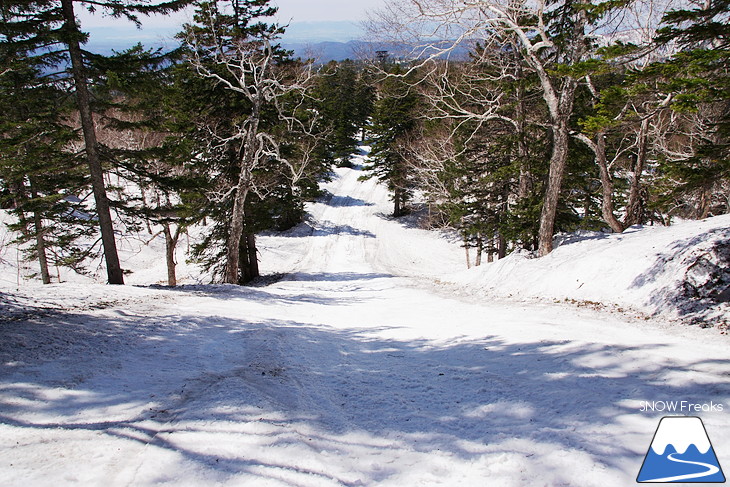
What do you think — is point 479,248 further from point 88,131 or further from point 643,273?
point 88,131

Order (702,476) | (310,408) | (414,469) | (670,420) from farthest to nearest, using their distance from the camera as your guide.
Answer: (310,408), (670,420), (414,469), (702,476)

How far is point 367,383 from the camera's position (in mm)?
4273

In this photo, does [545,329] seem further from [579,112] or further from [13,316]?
[579,112]

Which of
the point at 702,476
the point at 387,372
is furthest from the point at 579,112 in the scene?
the point at 702,476

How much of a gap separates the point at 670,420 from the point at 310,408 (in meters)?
2.96

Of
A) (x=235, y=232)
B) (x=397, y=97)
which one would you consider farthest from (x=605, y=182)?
(x=235, y=232)

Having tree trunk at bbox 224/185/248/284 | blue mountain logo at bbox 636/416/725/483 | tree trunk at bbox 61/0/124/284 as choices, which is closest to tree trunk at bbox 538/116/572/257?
blue mountain logo at bbox 636/416/725/483

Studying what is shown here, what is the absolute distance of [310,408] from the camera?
137 inches

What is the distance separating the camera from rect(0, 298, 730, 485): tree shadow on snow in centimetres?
266

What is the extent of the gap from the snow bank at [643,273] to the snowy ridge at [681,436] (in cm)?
385

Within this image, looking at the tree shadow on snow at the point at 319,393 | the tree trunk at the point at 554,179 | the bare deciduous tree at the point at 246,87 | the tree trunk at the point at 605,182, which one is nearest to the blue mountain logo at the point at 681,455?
the tree shadow on snow at the point at 319,393

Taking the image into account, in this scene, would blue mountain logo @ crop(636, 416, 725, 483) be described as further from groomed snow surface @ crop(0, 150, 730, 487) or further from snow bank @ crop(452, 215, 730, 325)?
snow bank @ crop(452, 215, 730, 325)

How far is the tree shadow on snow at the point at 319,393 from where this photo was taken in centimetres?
266

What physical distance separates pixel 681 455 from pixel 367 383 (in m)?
2.81
